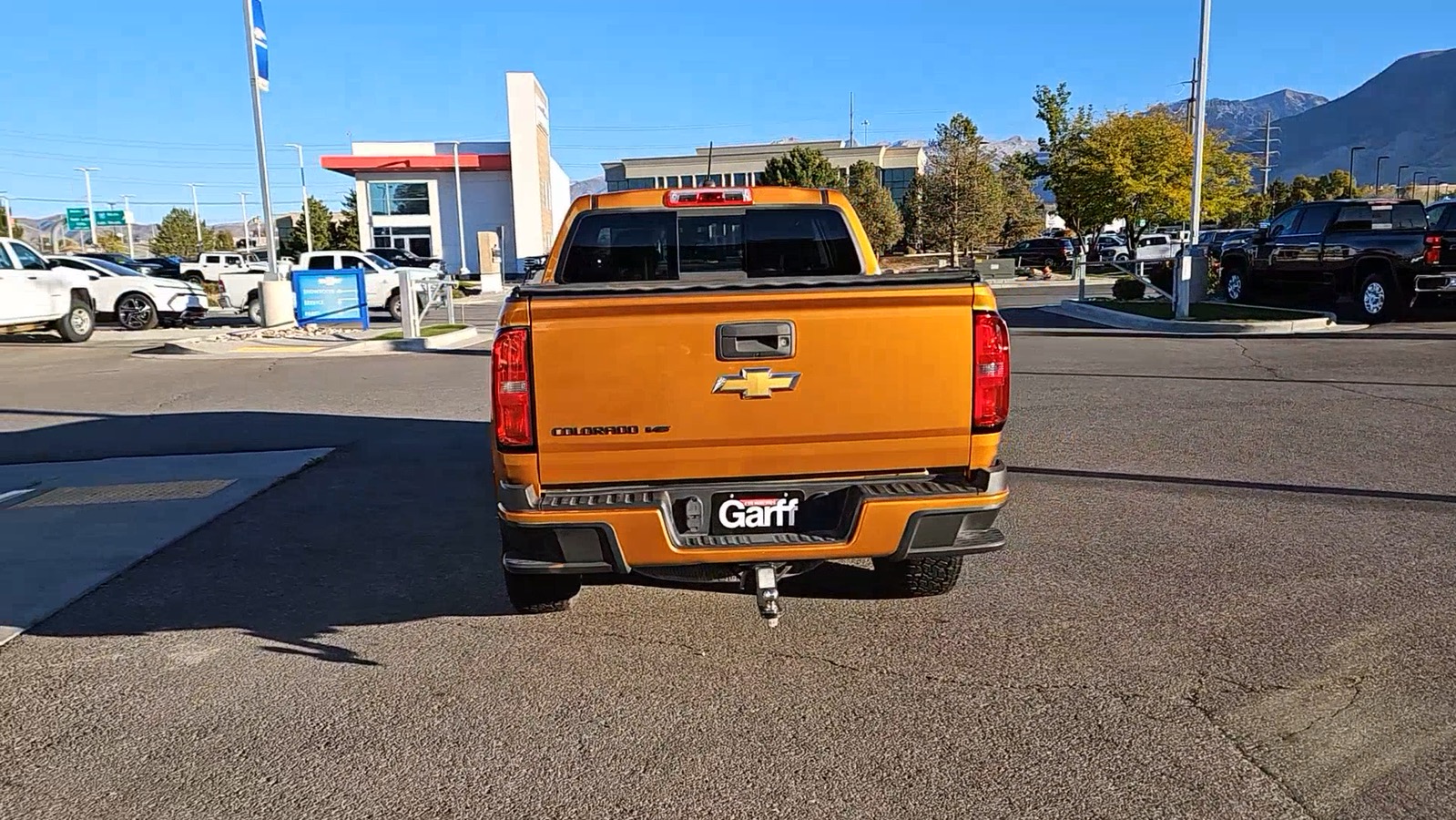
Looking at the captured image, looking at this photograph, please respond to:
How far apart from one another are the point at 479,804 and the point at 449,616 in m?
1.77

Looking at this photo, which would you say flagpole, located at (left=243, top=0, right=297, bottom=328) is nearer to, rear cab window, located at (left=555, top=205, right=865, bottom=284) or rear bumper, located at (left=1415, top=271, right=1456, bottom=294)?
rear cab window, located at (left=555, top=205, right=865, bottom=284)

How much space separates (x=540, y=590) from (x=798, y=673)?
1.26 metres

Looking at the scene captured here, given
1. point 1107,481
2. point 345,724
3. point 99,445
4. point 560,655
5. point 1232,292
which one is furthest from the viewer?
point 1232,292

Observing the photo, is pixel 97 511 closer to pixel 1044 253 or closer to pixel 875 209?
pixel 1044 253

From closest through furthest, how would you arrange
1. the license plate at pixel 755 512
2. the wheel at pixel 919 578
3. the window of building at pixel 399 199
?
the license plate at pixel 755 512 < the wheel at pixel 919 578 < the window of building at pixel 399 199

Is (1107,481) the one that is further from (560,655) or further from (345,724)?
(345,724)

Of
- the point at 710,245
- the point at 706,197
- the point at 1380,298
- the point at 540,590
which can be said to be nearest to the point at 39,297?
the point at 710,245

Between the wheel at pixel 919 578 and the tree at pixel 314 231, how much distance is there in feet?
250

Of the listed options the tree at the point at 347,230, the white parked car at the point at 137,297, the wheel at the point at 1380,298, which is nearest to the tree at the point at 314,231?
the tree at the point at 347,230

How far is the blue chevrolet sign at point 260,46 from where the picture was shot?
69.1ft

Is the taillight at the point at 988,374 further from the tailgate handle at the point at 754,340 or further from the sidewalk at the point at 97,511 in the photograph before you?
the sidewalk at the point at 97,511

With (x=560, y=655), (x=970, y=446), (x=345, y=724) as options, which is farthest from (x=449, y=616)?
(x=970, y=446)

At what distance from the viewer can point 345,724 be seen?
3820 millimetres

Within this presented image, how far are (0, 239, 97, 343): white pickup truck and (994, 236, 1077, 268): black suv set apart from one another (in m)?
37.1
